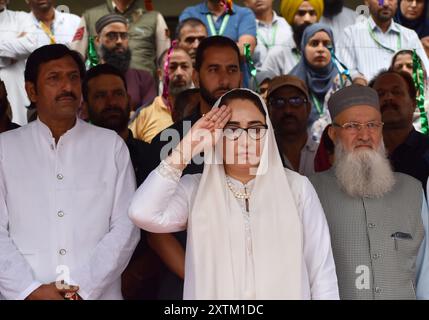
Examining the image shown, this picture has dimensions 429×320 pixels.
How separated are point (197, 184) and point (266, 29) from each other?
234cm

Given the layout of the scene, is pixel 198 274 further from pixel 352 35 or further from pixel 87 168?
pixel 352 35

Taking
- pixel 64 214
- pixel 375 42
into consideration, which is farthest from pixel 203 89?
pixel 375 42

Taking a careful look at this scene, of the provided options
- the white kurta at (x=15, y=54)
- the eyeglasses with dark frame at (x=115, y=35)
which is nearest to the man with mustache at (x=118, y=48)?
the eyeglasses with dark frame at (x=115, y=35)

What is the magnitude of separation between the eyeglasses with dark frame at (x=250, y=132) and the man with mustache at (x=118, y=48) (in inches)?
79.0

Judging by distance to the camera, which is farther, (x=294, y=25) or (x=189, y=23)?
(x=294, y=25)

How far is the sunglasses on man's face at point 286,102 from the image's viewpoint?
5.56m

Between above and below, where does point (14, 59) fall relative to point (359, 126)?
above

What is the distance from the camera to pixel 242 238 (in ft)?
12.4

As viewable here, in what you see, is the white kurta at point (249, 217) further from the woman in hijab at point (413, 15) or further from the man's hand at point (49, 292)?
the woman in hijab at point (413, 15)

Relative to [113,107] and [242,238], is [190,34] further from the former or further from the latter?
[242,238]

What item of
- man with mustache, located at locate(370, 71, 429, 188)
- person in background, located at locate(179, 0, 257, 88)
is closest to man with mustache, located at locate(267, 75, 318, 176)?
person in background, located at locate(179, 0, 257, 88)

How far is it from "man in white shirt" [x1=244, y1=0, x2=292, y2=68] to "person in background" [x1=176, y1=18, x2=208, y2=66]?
38 cm
